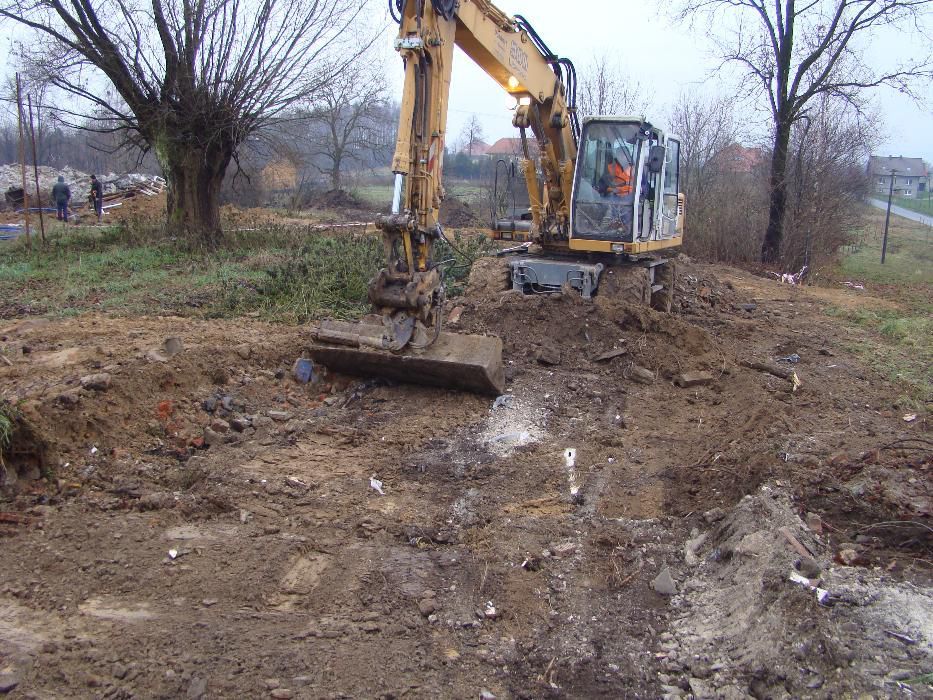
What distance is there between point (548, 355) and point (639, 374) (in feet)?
3.22

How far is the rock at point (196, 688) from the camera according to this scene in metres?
2.99

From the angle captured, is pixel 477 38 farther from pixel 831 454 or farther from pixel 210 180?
pixel 210 180

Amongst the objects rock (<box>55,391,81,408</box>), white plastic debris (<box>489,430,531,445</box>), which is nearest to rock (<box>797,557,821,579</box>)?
white plastic debris (<box>489,430,531,445</box>)

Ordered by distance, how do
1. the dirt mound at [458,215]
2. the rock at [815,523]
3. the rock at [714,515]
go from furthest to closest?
the dirt mound at [458,215] < the rock at [714,515] < the rock at [815,523]

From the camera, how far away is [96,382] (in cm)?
562

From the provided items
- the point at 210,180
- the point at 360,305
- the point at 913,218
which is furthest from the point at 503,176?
the point at 913,218

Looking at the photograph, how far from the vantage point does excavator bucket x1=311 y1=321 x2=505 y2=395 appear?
649 centimetres

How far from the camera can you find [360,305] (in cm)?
1032

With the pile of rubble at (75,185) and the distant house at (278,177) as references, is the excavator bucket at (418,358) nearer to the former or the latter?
the pile of rubble at (75,185)

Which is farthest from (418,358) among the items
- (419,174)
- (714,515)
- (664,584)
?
(664,584)

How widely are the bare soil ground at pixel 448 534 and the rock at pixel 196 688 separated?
14mm

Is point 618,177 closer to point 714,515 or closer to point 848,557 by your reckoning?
point 714,515

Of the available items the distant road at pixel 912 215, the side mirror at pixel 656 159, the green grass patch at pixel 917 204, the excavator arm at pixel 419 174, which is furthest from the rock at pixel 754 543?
the green grass patch at pixel 917 204

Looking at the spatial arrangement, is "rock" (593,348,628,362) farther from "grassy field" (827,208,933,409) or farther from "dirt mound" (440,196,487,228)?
"dirt mound" (440,196,487,228)
